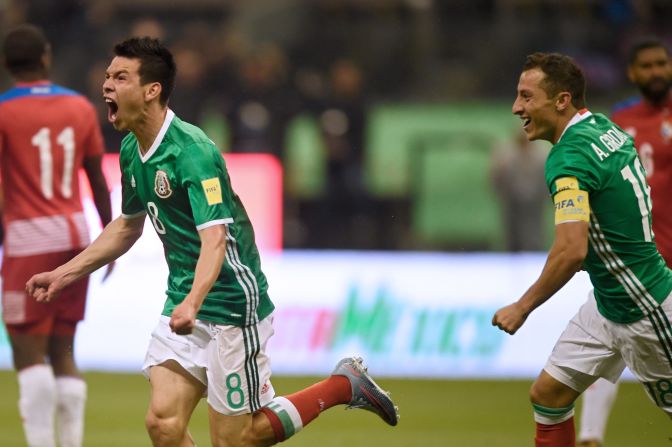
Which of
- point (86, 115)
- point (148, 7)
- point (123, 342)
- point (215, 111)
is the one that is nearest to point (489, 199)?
point (215, 111)

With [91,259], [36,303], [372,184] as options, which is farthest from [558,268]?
[372,184]

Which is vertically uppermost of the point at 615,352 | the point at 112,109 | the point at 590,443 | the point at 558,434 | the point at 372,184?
the point at 112,109

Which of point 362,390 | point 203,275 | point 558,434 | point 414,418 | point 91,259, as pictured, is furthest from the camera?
point 414,418

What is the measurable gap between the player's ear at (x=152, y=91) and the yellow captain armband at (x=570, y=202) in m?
1.77

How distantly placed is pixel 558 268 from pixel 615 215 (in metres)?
0.49

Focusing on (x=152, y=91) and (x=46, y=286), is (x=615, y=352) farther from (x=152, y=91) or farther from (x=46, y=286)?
(x=46, y=286)

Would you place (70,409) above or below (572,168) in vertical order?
below

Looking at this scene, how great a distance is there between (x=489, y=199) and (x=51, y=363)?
7407 mm

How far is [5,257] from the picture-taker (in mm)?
7254

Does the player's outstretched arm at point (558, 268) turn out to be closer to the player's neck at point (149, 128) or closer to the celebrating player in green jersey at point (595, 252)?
the celebrating player in green jersey at point (595, 252)

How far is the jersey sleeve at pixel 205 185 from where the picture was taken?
5199mm

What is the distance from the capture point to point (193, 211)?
17.1 ft

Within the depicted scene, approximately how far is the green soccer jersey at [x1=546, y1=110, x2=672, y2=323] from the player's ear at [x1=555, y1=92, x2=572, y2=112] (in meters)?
0.07

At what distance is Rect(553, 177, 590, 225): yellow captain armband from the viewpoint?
17.0 ft
